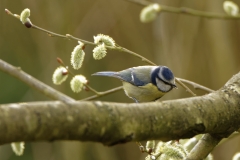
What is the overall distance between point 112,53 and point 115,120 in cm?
256

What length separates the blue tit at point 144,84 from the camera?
4.93 feet

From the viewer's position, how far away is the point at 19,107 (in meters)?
0.50

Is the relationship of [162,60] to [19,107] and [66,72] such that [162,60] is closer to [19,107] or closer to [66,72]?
[66,72]

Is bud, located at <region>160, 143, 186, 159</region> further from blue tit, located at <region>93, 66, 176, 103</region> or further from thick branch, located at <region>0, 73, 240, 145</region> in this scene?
blue tit, located at <region>93, 66, 176, 103</region>

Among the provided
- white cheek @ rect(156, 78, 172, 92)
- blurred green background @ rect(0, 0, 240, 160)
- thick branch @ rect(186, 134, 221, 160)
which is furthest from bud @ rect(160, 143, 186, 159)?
blurred green background @ rect(0, 0, 240, 160)

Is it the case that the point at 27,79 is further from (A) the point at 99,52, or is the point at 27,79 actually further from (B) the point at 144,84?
(B) the point at 144,84

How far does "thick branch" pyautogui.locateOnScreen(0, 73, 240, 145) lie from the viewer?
1.63 feet

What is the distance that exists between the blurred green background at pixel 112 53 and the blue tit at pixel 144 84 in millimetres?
943

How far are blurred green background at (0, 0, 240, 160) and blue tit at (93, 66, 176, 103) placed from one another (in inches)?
37.1

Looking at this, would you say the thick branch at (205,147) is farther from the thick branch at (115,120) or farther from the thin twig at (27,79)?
the thin twig at (27,79)

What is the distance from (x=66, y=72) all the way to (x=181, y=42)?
171 centimetres

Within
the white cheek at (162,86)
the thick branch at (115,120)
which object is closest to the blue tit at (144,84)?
the white cheek at (162,86)

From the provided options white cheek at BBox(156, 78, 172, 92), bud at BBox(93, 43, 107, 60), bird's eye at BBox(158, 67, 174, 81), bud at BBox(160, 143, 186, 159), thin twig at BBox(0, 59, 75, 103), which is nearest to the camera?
thin twig at BBox(0, 59, 75, 103)

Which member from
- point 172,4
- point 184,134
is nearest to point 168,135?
point 184,134
